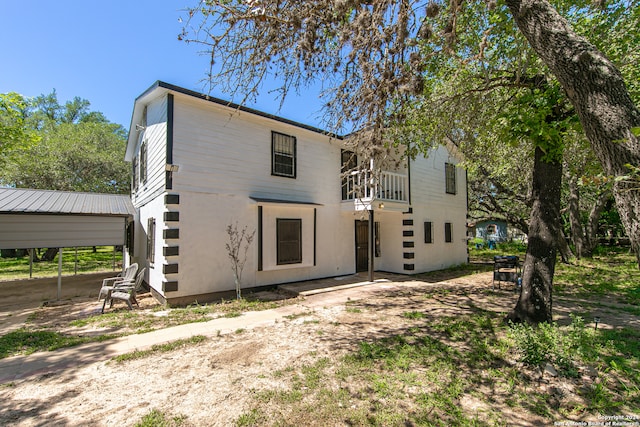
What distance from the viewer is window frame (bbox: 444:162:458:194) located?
14.6m

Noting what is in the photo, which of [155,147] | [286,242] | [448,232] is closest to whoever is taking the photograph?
[155,147]

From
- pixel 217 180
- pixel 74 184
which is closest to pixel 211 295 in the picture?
pixel 217 180

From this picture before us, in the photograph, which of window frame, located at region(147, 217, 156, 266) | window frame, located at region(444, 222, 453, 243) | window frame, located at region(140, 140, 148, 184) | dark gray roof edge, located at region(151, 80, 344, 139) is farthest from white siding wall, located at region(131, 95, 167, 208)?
window frame, located at region(444, 222, 453, 243)

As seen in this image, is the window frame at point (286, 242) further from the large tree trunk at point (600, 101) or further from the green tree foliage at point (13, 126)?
the green tree foliage at point (13, 126)

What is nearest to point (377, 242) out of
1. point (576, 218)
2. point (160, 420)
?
point (160, 420)

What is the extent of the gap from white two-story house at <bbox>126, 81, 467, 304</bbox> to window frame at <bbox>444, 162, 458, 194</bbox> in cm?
233

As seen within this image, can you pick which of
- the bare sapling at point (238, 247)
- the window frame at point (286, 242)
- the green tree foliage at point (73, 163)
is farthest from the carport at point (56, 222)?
the green tree foliage at point (73, 163)

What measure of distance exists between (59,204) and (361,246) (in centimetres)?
1056

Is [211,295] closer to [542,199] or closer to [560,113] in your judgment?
[542,199]

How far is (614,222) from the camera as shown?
77.8 feet

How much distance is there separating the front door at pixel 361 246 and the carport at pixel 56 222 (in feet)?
27.6

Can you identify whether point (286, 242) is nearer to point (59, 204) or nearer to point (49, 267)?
point (59, 204)

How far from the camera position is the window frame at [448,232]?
14.2 meters

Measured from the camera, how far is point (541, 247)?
5242 millimetres
